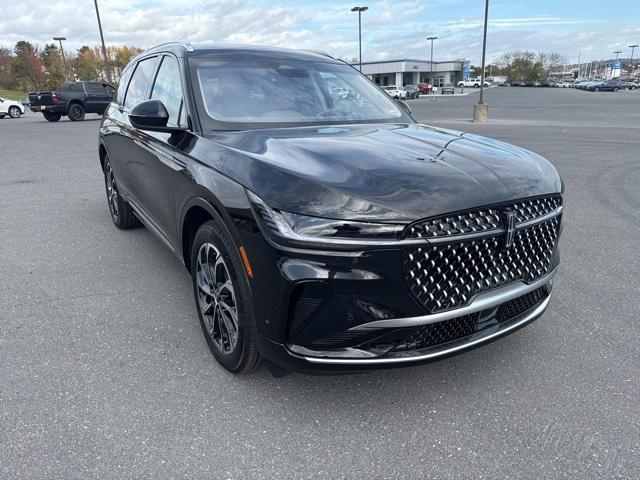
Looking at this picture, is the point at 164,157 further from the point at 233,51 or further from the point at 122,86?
the point at 122,86

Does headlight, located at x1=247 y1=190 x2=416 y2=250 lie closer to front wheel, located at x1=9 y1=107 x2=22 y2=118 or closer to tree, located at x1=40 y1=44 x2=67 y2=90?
front wheel, located at x1=9 y1=107 x2=22 y2=118

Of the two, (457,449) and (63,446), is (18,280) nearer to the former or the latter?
(63,446)

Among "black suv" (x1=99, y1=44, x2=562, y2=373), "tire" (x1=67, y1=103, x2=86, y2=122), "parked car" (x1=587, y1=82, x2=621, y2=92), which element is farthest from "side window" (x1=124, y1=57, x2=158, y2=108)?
"parked car" (x1=587, y1=82, x2=621, y2=92)

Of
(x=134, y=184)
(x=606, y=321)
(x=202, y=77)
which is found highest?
(x=202, y=77)

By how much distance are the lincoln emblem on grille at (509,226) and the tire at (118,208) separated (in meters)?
4.19

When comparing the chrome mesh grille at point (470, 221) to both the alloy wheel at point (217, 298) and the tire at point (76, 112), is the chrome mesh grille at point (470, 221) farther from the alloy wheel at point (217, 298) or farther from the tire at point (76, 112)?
the tire at point (76, 112)

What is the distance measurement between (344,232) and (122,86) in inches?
170

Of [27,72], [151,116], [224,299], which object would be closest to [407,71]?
[27,72]

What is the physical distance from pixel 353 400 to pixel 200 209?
137cm

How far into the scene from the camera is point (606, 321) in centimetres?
354

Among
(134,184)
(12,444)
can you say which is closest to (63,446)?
(12,444)

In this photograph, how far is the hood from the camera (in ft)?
7.32

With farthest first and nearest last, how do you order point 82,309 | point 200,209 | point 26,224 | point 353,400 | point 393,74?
point 393,74, point 26,224, point 82,309, point 200,209, point 353,400

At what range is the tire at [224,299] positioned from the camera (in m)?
2.58
